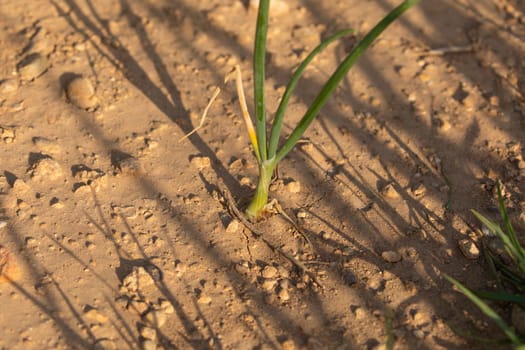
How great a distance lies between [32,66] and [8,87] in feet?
0.36

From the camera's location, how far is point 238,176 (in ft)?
6.70

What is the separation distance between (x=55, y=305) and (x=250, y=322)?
0.48m

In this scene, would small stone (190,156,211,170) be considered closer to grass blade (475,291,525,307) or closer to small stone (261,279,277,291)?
small stone (261,279,277,291)

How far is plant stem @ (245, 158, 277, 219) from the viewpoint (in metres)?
1.81

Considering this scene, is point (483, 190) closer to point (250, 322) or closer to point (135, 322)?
point (250, 322)

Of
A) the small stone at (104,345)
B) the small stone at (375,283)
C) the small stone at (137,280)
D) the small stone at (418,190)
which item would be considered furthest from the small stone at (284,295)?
the small stone at (418,190)

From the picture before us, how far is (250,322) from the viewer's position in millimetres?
1712

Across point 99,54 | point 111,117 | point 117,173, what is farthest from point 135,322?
point 99,54

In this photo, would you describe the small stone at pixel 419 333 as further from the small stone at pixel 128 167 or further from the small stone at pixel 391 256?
the small stone at pixel 128 167

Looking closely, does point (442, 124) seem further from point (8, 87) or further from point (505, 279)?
point (8, 87)

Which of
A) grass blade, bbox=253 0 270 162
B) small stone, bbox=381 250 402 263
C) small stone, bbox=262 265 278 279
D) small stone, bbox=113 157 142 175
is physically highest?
small stone, bbox=113 157 142 175

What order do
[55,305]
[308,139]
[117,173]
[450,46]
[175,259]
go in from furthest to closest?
[450,46] → [308,139] → [117,173] → [175,259] → [55,305]

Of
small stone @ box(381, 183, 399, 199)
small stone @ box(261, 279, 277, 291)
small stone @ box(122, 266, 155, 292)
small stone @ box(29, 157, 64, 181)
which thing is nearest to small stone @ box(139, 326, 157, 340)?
small stone @ box(122, 266, 155, 292)

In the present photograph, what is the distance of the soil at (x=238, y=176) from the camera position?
5.62 feet
